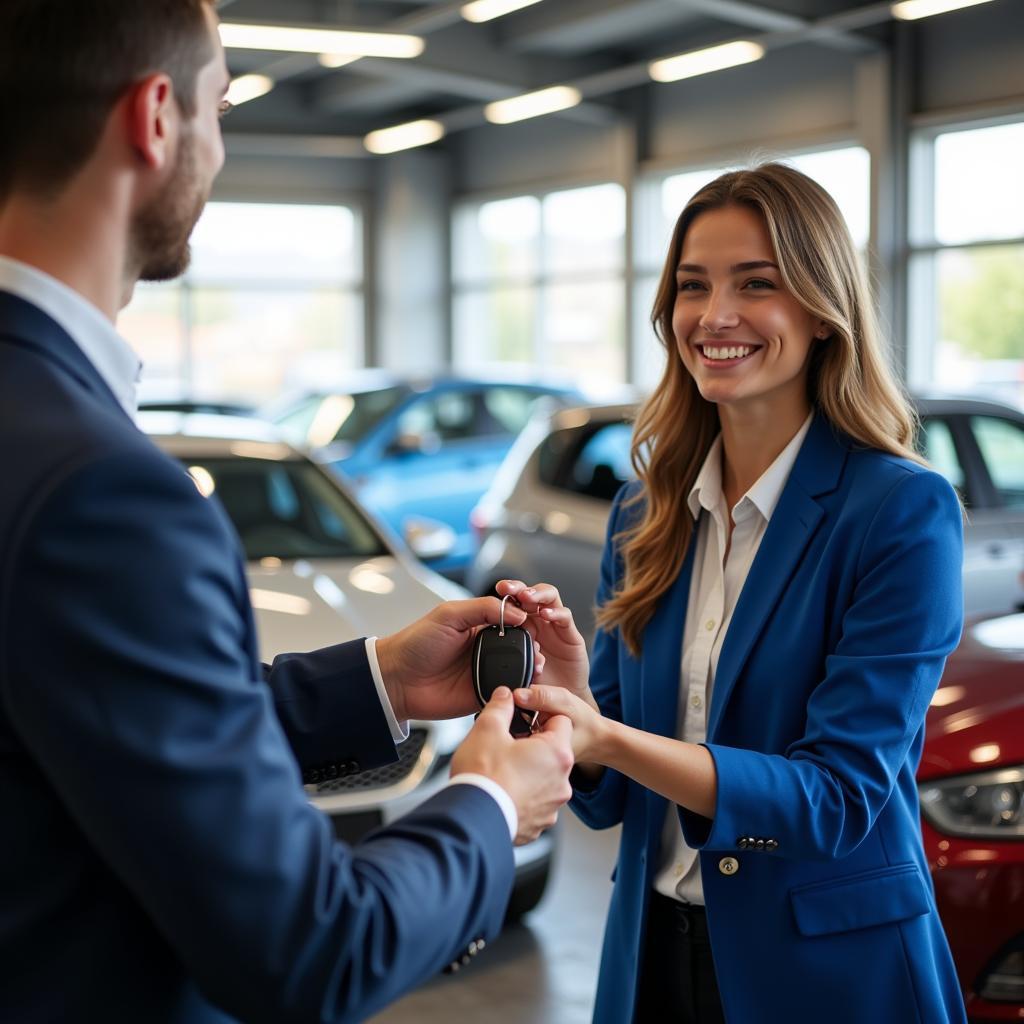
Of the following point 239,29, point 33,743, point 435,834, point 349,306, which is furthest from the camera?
point 349,306

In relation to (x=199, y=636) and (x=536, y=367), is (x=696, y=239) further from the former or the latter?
(x=536, y=367)

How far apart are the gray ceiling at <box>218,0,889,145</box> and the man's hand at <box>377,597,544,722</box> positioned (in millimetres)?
9091

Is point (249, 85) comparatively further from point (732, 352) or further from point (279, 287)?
point (732, 352)

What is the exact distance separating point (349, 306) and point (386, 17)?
238 inches

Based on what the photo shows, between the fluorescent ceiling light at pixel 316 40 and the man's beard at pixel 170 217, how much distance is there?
9.23 m

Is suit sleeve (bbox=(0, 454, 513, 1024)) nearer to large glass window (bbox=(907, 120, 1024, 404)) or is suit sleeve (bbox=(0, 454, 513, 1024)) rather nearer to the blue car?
the blue car

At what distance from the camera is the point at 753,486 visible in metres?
1.93

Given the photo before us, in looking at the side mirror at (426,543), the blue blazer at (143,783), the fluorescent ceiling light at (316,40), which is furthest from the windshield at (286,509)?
the fluorescent ceiling light at (316,40)

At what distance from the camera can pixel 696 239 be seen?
1988 mm

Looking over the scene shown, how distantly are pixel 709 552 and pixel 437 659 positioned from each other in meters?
0.56

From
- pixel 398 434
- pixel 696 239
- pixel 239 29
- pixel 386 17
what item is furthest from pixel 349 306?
pixel 696 239

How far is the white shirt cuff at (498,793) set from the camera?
1.15 m

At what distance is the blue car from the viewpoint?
354 inches

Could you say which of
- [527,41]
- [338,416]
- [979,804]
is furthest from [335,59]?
[979,804]
